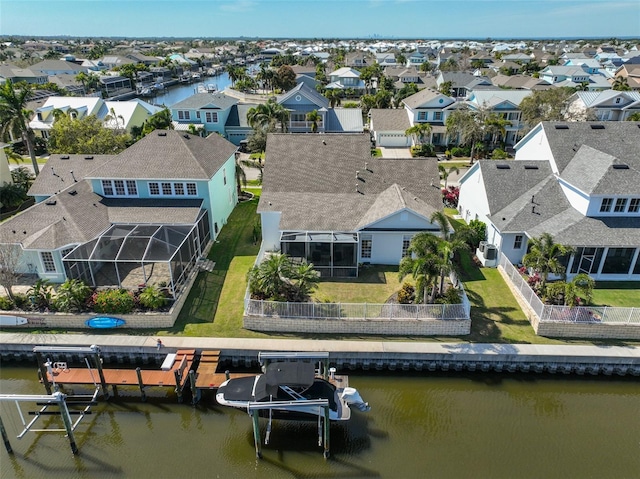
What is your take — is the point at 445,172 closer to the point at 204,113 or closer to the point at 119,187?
the point at 119,187

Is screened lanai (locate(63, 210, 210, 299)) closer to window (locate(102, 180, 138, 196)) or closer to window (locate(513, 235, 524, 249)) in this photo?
window (locate(102, 180, 138, 196))

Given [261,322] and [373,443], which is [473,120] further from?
[373,443]

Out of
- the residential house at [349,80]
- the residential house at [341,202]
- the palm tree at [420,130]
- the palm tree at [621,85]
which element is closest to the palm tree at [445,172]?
the palm tree at [420,130]

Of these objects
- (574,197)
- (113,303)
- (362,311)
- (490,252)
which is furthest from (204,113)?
(574,197)

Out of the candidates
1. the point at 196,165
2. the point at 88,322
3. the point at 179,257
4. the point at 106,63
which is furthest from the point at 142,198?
the point at 106,63

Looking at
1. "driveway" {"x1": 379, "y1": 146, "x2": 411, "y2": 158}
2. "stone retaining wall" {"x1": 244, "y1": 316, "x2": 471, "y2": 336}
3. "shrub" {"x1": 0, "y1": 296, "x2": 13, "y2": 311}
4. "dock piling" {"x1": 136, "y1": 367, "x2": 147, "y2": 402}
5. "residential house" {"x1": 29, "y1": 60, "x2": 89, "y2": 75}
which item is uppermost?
"residential house" {"x1": 29, "y1": 60, "x2": 89, "y2": 75}

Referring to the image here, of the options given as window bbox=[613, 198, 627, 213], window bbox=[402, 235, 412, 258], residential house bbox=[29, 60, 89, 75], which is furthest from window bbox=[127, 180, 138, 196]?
residential house bbox=[29, 60, 89, 75]

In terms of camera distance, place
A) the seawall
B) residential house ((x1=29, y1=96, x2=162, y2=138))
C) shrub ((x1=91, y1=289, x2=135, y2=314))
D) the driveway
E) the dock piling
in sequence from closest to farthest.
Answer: the dock piling
the seawall
shrub ((x1=91, y1=289, x2=135, y2=314))
the driveway
residential house ((x1=29, y1=96, x2=162, y2=138))
